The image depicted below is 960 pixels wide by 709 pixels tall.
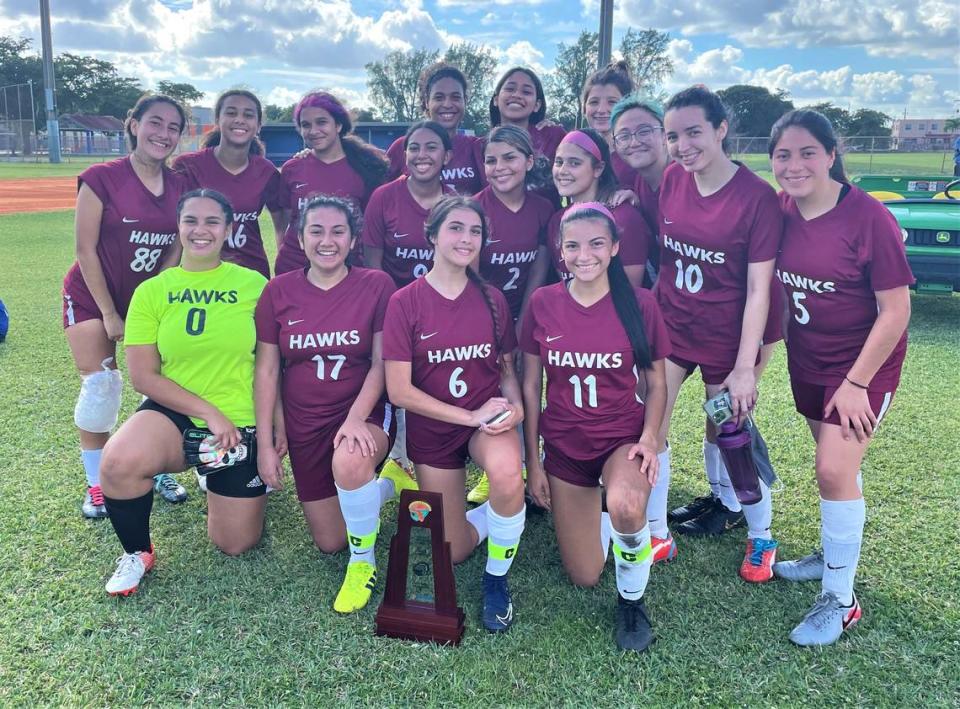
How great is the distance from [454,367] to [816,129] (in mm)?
1743

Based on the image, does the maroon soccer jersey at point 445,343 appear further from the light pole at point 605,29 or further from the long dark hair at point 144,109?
the light pole at point 605,29

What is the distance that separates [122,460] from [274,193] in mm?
1860

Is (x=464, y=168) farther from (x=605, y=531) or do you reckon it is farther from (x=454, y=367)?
(x=605, y=531)

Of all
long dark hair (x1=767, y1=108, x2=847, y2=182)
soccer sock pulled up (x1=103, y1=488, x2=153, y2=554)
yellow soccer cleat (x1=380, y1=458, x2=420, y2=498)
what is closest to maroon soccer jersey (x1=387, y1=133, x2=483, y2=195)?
yellow soccer cleat (x1=380, y1=458, x2=420, y2=498)

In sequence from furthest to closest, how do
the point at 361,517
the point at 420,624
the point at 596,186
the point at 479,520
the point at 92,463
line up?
1. the point at 92,463
2. the point at 596,186
3. the point at 479,520
4. the point at 361,517
5. the point at 420,624

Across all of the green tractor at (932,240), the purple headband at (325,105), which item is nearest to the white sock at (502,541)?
the purple headband at (325,105)

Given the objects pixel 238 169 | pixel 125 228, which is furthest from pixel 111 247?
pixel 238 169

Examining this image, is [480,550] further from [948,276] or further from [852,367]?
[948,276]

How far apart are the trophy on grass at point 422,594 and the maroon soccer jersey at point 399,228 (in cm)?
148

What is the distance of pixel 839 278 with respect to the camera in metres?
2.83

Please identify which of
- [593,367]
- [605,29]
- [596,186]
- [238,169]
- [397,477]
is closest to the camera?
[593,367]

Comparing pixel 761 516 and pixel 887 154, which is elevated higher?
pixel 887 154

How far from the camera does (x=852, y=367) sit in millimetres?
2846

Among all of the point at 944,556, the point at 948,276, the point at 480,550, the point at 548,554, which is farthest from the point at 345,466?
the point at 948,276
